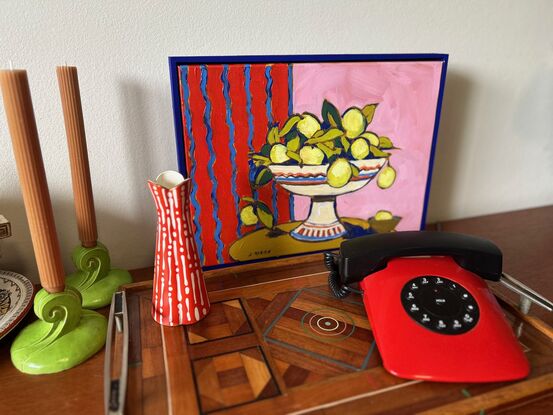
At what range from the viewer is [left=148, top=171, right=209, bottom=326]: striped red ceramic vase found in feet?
1.61

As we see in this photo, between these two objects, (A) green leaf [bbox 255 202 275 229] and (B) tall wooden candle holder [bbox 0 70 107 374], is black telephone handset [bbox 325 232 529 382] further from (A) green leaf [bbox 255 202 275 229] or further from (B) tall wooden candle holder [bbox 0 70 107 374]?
(B) tall wooden candle holder [bbox 0 70 107 374]

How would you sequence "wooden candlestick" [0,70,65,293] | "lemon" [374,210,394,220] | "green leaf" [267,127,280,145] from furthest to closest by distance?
"lemon" [374,210,394,220]
"green leaf" [267,127,280,145]
"wooden candlestick" [0,70,65,293]

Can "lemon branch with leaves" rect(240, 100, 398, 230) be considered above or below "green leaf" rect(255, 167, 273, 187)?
above

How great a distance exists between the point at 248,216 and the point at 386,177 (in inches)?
10.0

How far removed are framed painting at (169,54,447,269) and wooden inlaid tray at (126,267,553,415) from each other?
0.45ft

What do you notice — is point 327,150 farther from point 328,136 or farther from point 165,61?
point 165,61

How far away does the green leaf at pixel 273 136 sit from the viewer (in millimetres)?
629

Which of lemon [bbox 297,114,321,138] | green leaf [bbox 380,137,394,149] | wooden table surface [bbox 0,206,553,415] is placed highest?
lemon [bbox 297,114,321,138]

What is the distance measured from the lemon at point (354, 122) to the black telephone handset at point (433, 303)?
0.63 feet

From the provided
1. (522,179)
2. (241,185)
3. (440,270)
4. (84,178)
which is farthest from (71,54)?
(522,179)

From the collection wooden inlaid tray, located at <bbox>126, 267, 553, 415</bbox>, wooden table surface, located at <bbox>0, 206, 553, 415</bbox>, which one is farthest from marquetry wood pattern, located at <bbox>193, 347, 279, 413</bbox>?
wooden table surface, located at <bbox>0, 206, 553, 415</bbox>

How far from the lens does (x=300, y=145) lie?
648mm

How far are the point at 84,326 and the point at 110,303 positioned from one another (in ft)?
0.27

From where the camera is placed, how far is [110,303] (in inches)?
23.2
